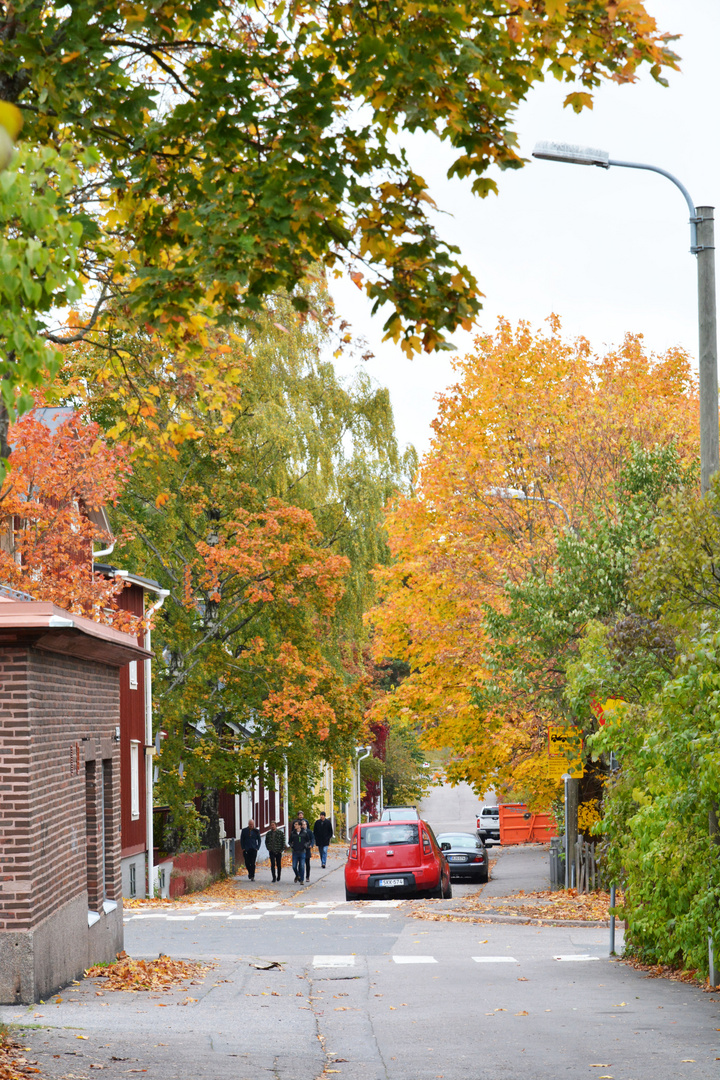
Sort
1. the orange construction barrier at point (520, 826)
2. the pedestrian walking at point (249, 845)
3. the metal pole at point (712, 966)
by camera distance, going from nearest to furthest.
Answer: the metal pole at point (712, 966) < the pedestrian walking at point (249, 845) < the orange construction barrier at point (520, 826)

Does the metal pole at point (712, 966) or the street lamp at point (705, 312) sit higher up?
the street lamp at point (705, 312)

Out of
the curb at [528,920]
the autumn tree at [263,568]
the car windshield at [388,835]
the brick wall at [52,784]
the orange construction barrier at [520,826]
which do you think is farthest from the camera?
the orange construction barrier at [520,826]

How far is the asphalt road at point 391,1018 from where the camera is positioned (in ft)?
27.7

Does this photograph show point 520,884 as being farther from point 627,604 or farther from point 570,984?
point 570,984

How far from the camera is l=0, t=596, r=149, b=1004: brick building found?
1112 centimetres

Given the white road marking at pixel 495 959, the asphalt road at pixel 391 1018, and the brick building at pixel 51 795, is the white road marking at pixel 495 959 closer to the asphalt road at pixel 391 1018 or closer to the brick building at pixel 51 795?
the asphalt road at pixel 391 1018

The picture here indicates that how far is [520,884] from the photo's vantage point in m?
33.9

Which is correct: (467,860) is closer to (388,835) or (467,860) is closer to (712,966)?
(388,835)

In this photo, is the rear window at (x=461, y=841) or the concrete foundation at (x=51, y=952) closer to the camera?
the concrete foundation at (x=51, y=952)

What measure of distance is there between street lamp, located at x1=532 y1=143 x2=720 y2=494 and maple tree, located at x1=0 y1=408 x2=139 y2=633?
34.9ft

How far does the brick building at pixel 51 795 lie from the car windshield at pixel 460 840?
21702 millimetres

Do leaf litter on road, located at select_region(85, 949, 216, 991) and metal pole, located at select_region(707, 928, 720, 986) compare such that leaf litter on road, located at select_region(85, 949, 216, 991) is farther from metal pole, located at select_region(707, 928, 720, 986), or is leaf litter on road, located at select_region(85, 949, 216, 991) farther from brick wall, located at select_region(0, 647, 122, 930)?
metal pole, located at select_region(707, 928, 720, 986)

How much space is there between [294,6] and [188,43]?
68cm

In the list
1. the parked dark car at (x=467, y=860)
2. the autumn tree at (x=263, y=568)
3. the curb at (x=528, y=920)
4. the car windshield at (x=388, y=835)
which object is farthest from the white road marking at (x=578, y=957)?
the parked dark car at (x=467, y=860)
